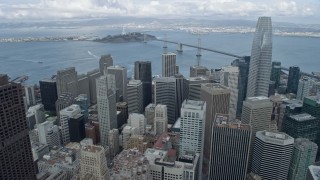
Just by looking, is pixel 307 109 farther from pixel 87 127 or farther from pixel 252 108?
pixel 87 127

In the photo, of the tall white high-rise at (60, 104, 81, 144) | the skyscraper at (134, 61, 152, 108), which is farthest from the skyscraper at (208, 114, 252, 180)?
the skyscraper at (134, 61, 152, 108)

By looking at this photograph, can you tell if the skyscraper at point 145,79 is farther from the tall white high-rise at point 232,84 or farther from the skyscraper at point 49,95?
the skyscraper at point 49,95

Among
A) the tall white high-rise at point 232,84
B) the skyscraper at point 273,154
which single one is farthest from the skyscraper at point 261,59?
the skyscraper at point 273,154

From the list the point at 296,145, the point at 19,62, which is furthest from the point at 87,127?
the point at 19,62

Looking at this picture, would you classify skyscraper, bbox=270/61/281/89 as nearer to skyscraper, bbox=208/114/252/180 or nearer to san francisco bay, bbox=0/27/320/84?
san francisco bay, bbox=0/27/320/84

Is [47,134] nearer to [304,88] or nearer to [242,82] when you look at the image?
[242,82]

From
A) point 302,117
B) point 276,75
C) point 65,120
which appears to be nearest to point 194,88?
point 302,117
